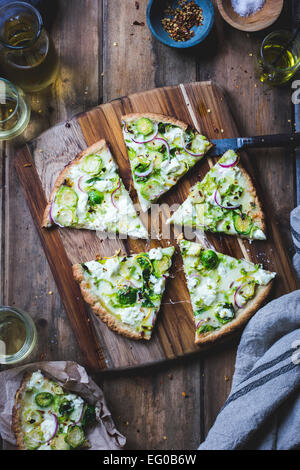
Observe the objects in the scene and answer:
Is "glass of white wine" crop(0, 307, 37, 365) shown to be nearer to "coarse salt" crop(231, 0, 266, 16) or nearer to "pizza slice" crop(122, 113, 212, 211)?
"pizza slice" crop(122, 113, 212, 211)

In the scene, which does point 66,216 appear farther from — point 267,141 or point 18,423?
point 267,141

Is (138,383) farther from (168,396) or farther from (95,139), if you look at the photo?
(95,139)

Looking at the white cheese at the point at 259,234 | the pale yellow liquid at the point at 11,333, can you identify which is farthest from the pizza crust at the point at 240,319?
the pale yellow liquid at the point at 11,333

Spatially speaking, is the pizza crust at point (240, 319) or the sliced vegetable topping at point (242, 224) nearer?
the pizza crust at point (240, 319)

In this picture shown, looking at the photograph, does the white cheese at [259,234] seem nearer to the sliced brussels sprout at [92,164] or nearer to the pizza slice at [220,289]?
the pizza slice at [220,289]

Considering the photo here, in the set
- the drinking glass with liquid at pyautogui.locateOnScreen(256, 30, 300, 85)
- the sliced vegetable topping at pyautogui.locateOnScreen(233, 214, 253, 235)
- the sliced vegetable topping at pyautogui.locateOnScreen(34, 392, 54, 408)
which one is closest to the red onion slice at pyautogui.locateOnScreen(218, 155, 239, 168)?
the sliced vegetable topping at pyautogui.locateOnScreen(233, 214, 253, 235)

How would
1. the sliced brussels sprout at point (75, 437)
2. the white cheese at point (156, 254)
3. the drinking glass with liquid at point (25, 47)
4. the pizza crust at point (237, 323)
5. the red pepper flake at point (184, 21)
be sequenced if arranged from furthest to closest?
the red pepper flake at point (184, 21) → the white cheese at point (156, 254) → the pizza crust at point (237, 323) → the drinking glass with liquid at point (25, 47) → the sliced brussels sprout at point (75, 437)

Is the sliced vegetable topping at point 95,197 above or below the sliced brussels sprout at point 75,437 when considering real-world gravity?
above

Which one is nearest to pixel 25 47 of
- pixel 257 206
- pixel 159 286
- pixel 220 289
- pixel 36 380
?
pixel 159 286
